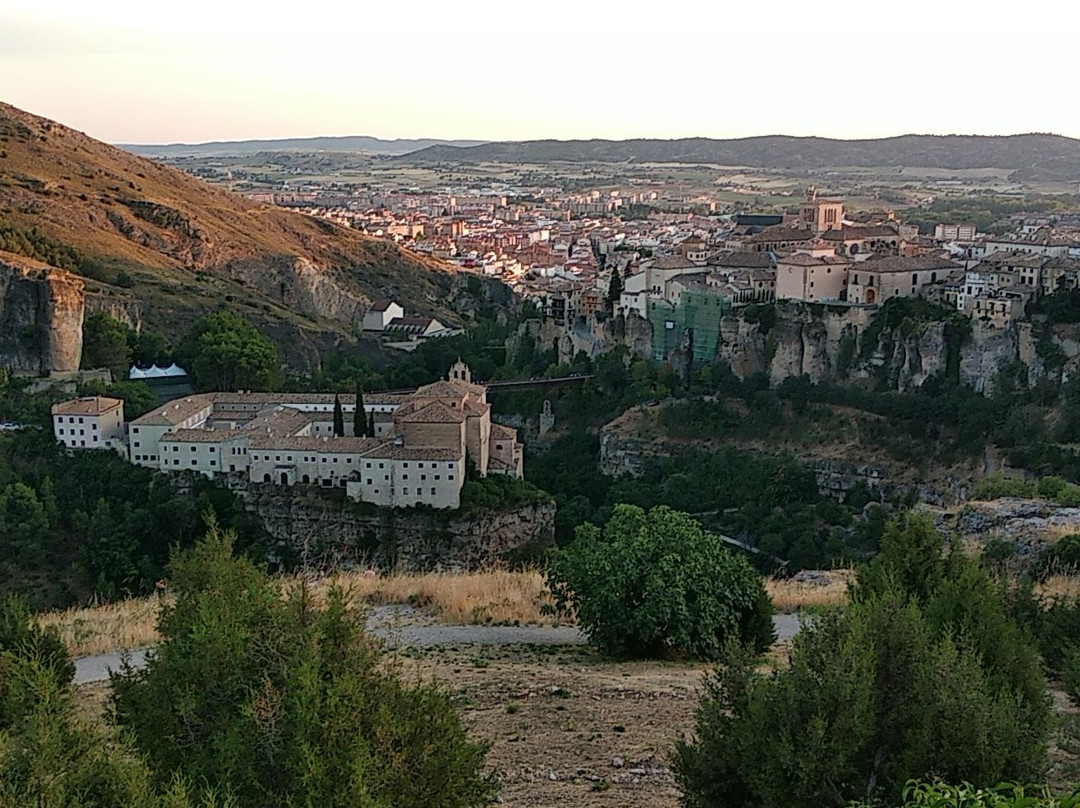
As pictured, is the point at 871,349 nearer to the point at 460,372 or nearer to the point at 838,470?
the point at 838,470

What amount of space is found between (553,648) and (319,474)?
59.0 ft

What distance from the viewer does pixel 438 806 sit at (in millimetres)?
5047

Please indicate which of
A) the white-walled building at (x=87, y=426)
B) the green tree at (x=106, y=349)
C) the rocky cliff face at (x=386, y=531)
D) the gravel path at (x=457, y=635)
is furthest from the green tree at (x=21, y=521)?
the gravel path at (x=457, y=635)

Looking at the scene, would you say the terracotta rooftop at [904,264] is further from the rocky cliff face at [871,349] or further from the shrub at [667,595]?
the shrub at [667,595]

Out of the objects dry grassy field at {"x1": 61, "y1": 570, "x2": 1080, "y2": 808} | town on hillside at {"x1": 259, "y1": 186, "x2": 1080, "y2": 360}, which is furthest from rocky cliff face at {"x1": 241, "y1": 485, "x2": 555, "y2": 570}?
dry grassy field at {"x1": 61, "y1": 570, "x2": 1080, "y2": 808}

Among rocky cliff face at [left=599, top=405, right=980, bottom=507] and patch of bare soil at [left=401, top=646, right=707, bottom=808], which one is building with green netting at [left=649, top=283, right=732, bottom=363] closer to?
rocky cliff face at [left=599, top=405, right=980, bottom=507]

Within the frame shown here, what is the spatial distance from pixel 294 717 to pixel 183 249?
169 feet

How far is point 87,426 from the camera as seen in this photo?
29203mm

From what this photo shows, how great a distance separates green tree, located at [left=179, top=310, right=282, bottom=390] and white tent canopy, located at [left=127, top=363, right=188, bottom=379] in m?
0.38

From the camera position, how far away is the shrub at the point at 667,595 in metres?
9.56

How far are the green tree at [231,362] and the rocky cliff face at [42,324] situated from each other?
369cm

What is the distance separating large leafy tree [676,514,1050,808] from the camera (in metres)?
5.11

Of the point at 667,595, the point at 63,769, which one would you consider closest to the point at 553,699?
the point at 667,595

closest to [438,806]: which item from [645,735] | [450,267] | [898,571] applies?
[645,735]
